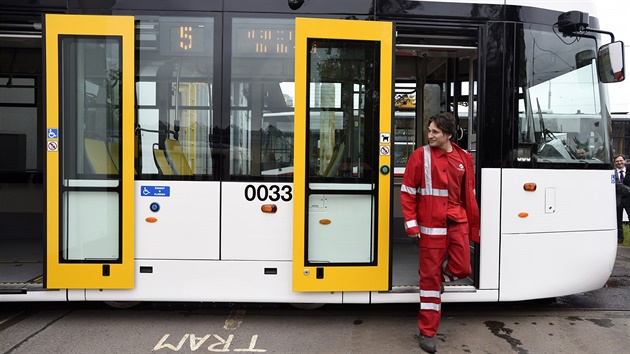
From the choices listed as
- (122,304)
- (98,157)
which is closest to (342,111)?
(98,157)

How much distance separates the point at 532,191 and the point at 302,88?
7.47ft

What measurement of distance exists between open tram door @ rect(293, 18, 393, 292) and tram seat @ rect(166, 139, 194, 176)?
0.98 m

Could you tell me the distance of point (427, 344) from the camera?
3.97 meters

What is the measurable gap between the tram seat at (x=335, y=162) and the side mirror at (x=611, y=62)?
2.53 m

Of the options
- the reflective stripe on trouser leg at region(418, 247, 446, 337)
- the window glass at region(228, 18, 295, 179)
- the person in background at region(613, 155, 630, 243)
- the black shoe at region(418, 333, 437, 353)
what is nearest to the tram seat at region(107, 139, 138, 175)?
A: the window glass at region(228, 18, 295, 179)

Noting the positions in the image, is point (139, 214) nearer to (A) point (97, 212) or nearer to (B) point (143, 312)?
(A) point (97, 212)

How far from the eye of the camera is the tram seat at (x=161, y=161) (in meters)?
4.29

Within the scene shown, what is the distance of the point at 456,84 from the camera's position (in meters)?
5.57

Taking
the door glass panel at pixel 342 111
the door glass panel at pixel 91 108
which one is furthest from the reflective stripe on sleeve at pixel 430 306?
the door glass panel at pixel 91 108

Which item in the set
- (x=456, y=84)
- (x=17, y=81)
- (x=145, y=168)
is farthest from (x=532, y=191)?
(x=17, y=81)

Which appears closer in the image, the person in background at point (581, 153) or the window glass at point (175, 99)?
the window glass at point (175, 99)

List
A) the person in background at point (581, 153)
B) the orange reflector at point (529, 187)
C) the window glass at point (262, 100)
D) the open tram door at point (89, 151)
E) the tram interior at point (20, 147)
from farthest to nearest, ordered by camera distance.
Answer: the tram interior at point (20, 147)
the person in background at point (581, 153)
the orange reflector at point (529, 187)
the window glass at point (262, 100)
the open tram door at point (89, 151)

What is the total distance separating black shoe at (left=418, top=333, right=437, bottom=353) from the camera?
396cm

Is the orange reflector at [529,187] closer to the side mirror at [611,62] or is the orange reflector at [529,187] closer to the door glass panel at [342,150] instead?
the side mirror at [611,62]
